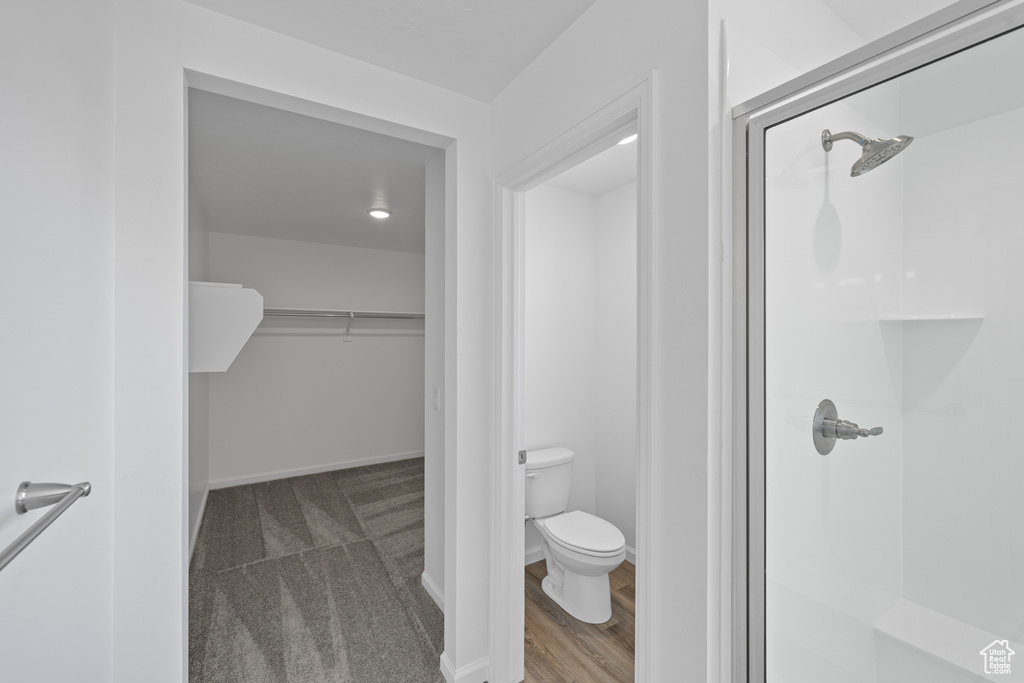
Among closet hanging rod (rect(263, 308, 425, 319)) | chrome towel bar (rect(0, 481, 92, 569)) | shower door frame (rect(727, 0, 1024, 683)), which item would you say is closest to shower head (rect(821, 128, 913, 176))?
shower door frame (rect(727, 0, 1024, 683))

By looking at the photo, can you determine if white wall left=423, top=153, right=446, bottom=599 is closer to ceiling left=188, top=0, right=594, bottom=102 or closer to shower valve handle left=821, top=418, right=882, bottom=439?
ceiling left=188, top=0, right=594, bottom=102

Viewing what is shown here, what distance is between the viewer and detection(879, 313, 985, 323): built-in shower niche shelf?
98 centimetres

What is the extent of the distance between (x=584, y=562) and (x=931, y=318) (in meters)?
1.71

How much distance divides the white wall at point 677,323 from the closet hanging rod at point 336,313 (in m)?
3.80

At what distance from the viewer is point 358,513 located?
3.59 metres

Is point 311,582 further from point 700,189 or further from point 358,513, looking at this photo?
point 700,189

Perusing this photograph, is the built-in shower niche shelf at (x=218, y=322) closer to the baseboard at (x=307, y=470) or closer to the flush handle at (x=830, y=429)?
the flush handle at (x=830, y=429)

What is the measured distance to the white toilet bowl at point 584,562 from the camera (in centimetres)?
218

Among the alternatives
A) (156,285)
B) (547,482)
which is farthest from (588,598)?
(156,285)

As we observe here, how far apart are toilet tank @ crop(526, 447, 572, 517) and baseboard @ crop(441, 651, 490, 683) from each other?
89 cm

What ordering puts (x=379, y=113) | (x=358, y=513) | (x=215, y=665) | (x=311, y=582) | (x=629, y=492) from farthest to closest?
1. (x=358, y=513)
2. (x=629, y=492)
3. (x=311, y=582)
4. (x=215, y=665)
5. (x=379, y=113)

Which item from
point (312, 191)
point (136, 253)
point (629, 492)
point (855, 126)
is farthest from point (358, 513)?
point (855, 126)

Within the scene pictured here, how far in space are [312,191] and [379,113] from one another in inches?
61.5

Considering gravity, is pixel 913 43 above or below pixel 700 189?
above
